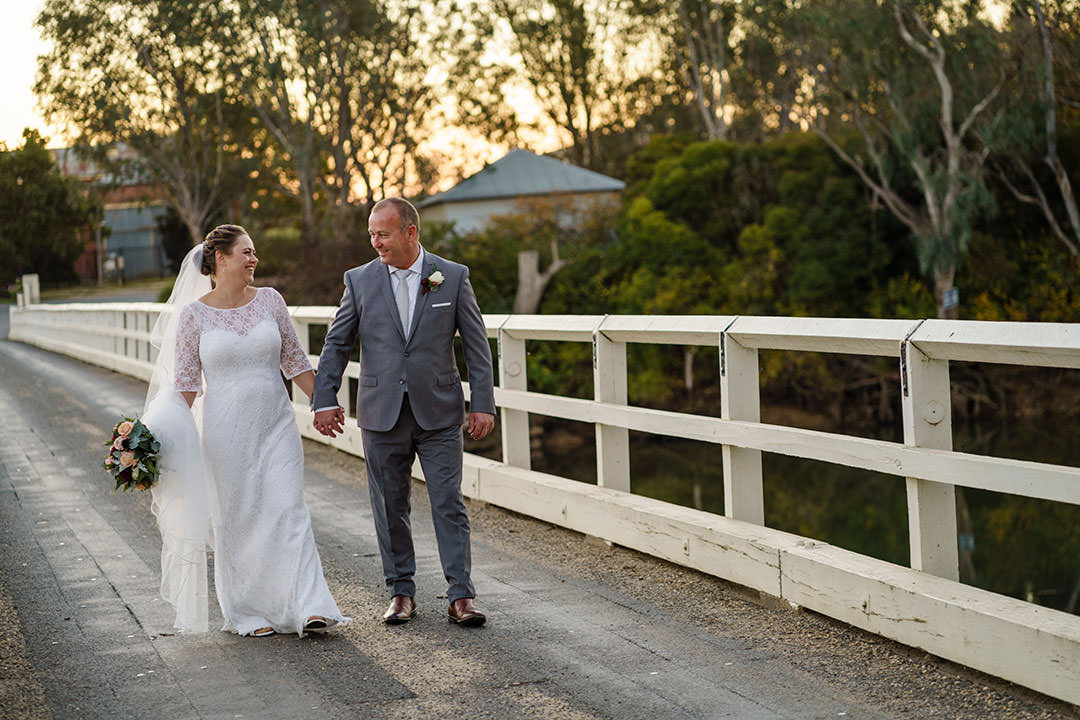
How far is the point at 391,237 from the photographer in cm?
585

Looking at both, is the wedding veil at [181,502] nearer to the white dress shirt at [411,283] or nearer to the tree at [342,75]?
the white dress shirt at [411,283]

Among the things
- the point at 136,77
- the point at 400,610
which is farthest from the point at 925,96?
the point at 400,610

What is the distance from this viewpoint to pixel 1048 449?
3622 cm

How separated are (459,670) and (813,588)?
1.64m

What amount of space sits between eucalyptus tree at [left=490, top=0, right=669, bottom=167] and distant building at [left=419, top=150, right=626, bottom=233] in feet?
16.2

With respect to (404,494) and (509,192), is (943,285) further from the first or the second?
(404,494)

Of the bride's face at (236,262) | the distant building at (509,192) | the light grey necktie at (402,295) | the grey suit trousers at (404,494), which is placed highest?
the distant building at (509,192)

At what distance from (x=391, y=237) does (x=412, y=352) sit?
528 millimetres

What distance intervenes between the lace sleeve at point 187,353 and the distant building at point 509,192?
43.2 metres

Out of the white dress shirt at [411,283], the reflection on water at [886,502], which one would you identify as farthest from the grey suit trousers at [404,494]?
the reflection on water at [886,502]

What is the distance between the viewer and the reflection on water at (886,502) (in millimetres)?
30562

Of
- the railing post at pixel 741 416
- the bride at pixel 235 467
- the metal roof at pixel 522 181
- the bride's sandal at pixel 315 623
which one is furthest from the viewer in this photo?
the metal roof at pixel 522 181

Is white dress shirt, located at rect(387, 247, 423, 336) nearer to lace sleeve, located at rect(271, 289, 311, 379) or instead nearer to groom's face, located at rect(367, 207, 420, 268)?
groom's face, located at rect(367, 207, 420, 268)

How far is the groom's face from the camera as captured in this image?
19.1 ft
